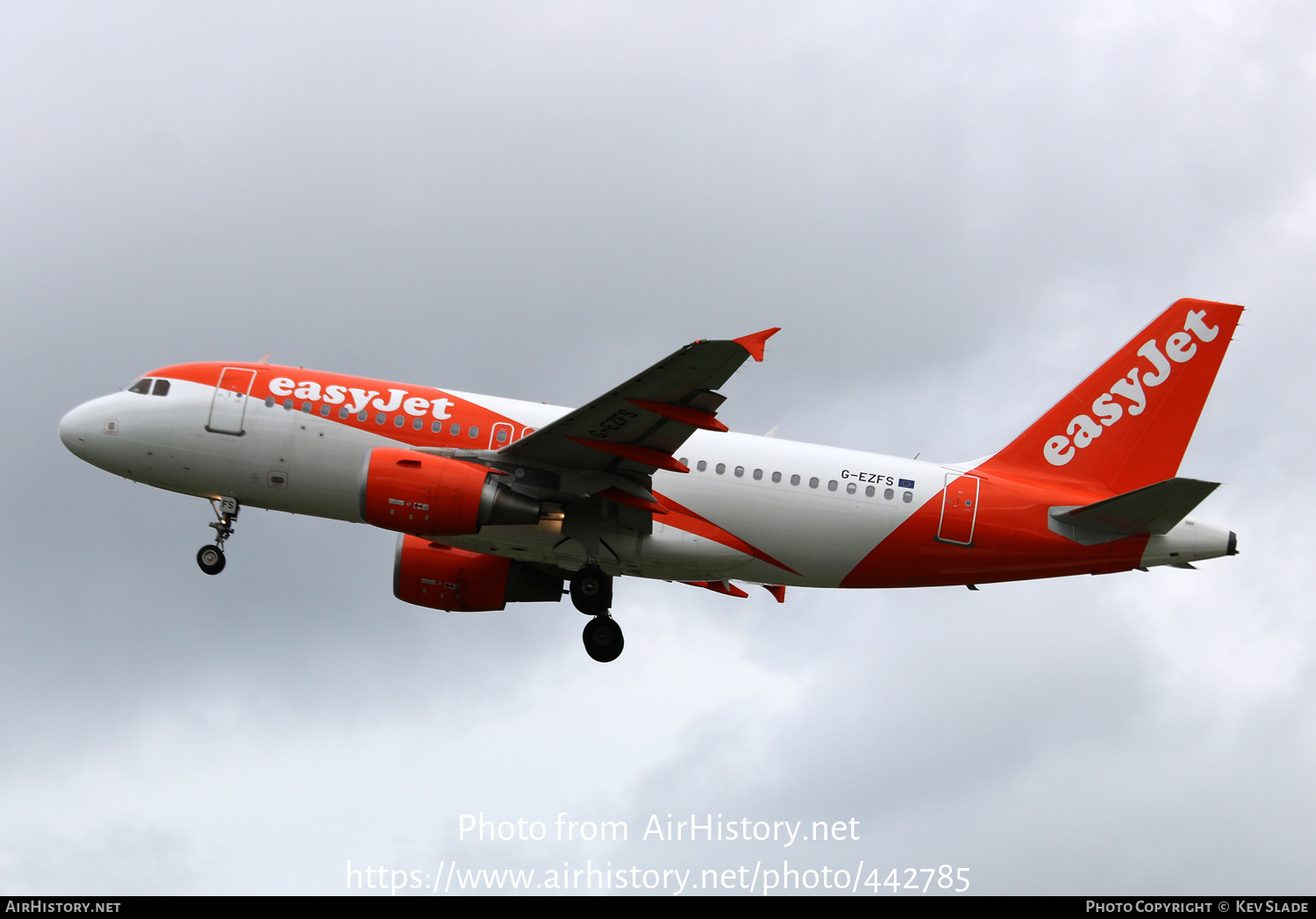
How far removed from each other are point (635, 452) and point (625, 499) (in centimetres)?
182

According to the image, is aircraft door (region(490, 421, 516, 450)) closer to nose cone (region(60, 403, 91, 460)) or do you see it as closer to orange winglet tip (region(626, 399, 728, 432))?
orange winglet tip (region(626, 399, 728, 432))

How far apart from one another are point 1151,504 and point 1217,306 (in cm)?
716

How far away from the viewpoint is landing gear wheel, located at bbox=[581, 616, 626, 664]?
29.3 metres

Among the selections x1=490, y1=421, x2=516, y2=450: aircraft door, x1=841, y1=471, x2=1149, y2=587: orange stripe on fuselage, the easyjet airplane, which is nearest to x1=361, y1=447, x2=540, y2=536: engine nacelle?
the easyjet airplane

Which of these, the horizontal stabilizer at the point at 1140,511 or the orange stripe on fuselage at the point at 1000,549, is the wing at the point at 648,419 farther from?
the horizontal stabilizer at the point at 1140,511

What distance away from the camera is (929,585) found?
92.7 ft

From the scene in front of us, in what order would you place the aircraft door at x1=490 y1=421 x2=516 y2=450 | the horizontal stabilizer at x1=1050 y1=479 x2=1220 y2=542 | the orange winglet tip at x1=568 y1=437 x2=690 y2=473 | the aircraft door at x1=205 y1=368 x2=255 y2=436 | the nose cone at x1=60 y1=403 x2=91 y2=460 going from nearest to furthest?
the horizontal stabilizer at x1=1050 y1=479 x2=1220 y2=542, the orange winglet tip at x1=568 y1=437 x2=690 y2=473, the aircraft door at x1=490 y1=421 x2=516 y2=450, the aircraft door at x1=205 y1=368 x2=255 y2=436, the nose cone at x1=60 y1=403 x2=91 y2=460

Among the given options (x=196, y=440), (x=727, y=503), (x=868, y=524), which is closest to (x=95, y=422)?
(x=196, y=440)

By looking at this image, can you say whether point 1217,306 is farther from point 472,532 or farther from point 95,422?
point 95,422

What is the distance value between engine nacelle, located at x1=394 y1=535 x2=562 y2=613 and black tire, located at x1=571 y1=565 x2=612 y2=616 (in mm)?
3486

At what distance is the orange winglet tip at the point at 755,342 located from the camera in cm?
2116

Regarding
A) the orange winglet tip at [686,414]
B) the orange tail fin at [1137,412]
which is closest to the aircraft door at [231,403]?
the orange winglet tip at [686,414]

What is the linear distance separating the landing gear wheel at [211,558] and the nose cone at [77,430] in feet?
12.6

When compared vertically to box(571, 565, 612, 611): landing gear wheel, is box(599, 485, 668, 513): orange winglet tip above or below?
above
